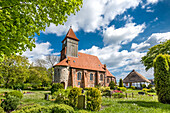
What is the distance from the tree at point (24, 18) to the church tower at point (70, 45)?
1069 inches

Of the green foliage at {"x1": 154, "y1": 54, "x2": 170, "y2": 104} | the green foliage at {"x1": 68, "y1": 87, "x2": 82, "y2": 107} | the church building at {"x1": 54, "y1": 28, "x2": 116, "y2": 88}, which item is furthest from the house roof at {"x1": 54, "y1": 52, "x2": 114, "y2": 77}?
the green foliage at {"x1": 154, "y1": 54, "x2": 170, "y2": 104}

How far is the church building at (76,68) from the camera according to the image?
27.8 meters

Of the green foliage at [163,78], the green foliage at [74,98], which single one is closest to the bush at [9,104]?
the green foliage at [74,98]

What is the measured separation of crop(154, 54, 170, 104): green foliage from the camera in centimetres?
926

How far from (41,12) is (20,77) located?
21.1 meters

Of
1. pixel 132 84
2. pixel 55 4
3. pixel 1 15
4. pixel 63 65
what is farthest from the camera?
pixel 132 84

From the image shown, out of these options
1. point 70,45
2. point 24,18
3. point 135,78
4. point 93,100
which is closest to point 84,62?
point 70,45

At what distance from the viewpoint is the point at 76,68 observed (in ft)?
99.4

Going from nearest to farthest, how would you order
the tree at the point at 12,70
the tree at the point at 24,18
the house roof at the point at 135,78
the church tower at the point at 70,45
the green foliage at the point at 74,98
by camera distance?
the tree at the point at 24,18 → the green foliage at the point at 74,98 → the tree at the point at 12,70 → the church tower at the point at 70,45 → the house roof at the point at 135,78

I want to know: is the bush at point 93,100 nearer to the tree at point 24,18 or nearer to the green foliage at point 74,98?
the green foliage at point 74,98

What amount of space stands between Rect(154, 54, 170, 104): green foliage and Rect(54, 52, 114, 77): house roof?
870 inches

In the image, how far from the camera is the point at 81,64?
32438 mm

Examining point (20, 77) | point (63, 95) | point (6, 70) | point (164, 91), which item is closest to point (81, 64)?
point (20, 77)

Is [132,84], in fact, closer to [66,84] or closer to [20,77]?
[66,84]
